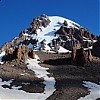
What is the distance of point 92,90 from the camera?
278 feet

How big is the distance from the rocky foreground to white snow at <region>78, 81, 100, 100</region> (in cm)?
133

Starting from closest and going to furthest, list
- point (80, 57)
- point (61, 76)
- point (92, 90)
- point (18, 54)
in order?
point (92, 90), point (61, 76), point (80, 57), point (18, 54)

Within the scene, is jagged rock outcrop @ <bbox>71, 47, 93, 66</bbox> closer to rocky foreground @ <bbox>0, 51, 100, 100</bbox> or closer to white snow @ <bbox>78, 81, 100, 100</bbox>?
rocky foreground @ <bbox>0, 51, 100, 100</bbox>

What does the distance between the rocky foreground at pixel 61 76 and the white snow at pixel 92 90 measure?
1.33 meters

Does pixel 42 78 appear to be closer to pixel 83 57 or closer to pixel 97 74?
pixel 97 74

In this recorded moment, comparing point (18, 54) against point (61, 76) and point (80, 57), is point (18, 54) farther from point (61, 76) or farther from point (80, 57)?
point (61, 76)

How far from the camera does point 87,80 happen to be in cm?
9581

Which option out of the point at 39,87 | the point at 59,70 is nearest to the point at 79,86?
the point at 39,87

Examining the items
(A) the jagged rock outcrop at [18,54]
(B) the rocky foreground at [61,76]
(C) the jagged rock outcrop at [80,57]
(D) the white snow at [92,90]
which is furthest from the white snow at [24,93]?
(A) the jagged rock outcrop at [18,54]

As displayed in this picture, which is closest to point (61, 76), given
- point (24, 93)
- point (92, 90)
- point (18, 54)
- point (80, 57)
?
point (92, 90)

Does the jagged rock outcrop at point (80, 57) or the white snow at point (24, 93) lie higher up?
the jagged rock outcrop at point (80, 57)

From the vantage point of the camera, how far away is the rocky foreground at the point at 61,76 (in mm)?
81588

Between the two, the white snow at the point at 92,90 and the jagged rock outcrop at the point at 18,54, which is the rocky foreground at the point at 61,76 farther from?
the jagged rock outcrop at the point at 18,54

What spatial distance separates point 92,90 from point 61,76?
57.8 ft
